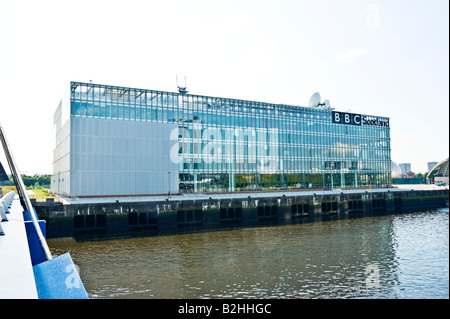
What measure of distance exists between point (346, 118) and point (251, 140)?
31.5 meters

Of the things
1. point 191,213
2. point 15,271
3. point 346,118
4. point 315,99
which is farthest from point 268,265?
point 346,118

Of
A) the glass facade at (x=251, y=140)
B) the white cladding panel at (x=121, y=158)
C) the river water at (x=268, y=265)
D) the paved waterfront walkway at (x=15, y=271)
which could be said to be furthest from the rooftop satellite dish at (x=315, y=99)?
the paved waterfront walkway at (x=15, y=271)

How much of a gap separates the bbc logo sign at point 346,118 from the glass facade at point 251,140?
100cm

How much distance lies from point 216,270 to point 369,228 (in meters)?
31.0

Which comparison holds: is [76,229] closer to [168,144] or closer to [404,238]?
[168,144]

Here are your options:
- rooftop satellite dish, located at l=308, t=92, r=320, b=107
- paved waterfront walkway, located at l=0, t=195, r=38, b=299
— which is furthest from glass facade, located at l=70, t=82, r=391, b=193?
paved waterfront walkway, located at l=0, t=195, r=38, b=299

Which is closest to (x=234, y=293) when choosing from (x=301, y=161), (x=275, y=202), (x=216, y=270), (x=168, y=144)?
(x=216, y=270)

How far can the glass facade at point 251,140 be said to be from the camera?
2457 inches

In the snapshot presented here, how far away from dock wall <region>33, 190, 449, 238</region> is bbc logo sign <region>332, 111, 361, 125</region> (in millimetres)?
24203

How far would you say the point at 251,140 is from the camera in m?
76.1

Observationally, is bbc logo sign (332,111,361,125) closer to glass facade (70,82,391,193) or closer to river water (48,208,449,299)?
A: glass facade (70,82,391,193)

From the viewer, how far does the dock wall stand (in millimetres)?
45094

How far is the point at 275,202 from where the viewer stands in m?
59.8
